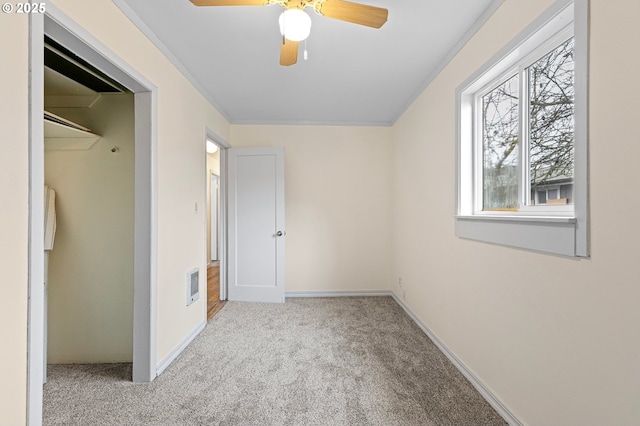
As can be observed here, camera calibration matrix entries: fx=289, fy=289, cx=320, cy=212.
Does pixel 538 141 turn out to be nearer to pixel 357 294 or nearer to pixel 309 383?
pixel 309 383

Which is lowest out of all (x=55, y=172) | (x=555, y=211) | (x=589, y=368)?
(x=589, y=368)

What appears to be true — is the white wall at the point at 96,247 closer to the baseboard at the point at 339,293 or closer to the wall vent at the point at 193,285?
the wall vent at the point at 193,285

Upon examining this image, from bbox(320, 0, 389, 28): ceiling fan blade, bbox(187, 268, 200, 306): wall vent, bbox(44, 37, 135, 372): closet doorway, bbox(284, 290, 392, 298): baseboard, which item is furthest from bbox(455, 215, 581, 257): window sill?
bbox(44, 37, 135, 372): closet doorway

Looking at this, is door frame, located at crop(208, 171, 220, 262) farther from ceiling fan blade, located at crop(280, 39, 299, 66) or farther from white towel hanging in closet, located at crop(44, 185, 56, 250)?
ceiling fan blade, located at crop(280, 39, 299, 66)

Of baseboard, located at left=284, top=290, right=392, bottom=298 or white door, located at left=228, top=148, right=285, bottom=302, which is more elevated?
white door, located at left=228, top=148, right=285, bottom=302

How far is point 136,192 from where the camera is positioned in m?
2.05

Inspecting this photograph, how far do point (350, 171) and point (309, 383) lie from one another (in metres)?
2.76

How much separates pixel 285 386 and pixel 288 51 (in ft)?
7.15

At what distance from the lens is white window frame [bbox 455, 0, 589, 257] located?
1208 millimetres

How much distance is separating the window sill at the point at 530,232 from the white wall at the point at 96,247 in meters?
2.61

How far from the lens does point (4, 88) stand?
3.59ft

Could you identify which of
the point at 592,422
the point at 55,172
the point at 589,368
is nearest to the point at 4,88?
the point at 55,172

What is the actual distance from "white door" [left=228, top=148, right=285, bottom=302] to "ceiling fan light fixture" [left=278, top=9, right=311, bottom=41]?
240cm

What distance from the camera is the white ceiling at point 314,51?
183cm
